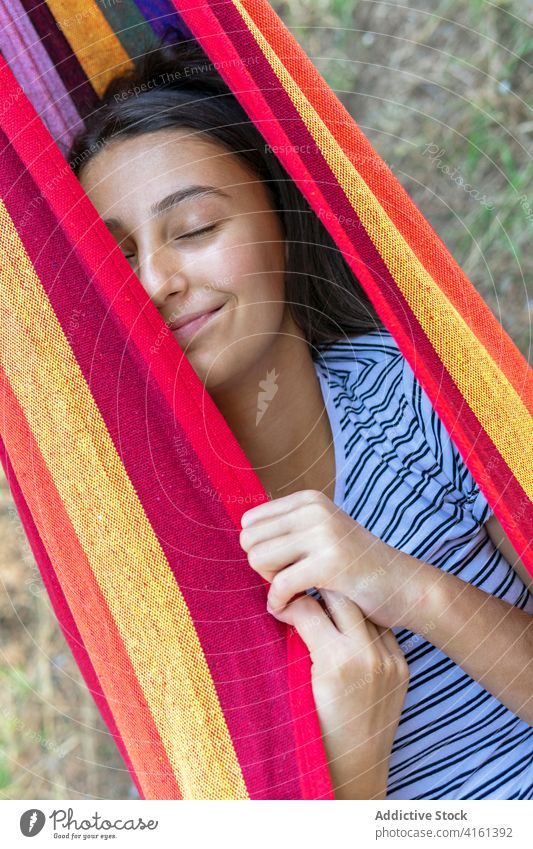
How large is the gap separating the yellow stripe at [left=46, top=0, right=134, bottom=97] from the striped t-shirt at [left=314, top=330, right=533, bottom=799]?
0.33 metres

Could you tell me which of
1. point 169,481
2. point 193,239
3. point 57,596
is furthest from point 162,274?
point 57,596

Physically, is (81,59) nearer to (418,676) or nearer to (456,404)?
(456,404)

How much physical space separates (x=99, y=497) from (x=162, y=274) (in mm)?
146

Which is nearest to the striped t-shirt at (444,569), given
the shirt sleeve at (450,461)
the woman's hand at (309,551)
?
the shirt sleeve at (450,461)

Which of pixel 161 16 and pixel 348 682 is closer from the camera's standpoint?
pixel 348 682

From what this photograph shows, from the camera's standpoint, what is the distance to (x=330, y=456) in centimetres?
60

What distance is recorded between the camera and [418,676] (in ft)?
1.83

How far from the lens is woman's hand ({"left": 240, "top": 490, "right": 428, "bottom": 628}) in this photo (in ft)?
1.47

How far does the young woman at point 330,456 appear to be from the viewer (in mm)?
457

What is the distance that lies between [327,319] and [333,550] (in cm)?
24

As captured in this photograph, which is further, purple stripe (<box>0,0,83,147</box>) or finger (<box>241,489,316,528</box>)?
purple stripe (<box>0,0,83,147</box>)
